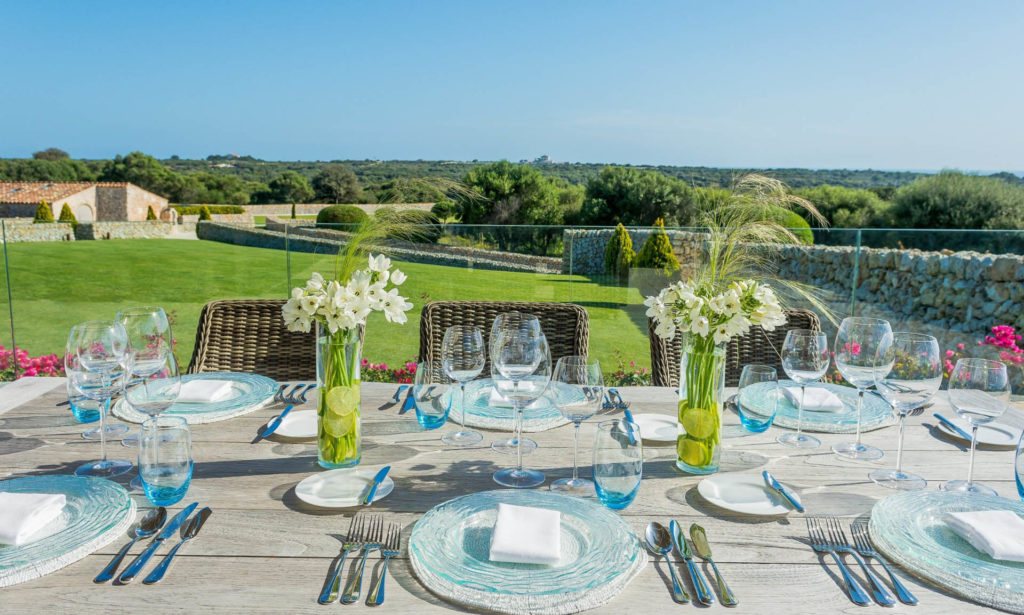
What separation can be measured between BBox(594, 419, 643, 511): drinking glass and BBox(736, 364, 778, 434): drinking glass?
0.50 m

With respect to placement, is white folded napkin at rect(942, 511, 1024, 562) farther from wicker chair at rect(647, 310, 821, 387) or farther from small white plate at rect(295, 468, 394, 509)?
wicker chair at rect(647, 310, 821, 387)

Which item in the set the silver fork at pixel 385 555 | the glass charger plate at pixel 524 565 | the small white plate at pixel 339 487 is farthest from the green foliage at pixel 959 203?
the silver fork at pixel 385 555

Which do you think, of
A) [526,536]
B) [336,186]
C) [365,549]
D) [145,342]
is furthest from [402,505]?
[336,186]

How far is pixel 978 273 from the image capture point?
254 inches

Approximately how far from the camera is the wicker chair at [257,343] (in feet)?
8.34

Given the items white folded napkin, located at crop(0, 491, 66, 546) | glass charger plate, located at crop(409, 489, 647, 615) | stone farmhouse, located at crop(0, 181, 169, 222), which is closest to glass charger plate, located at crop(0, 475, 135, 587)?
white folded napkin, located at crop(0, 491, 66, 546)

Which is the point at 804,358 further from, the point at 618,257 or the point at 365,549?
the point at 618,257

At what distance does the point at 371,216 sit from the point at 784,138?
38630 millimetres

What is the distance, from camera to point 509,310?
106 inches

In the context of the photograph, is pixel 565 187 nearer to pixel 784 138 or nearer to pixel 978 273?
pixel 784 138

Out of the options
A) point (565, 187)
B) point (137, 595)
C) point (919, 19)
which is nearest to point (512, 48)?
point (565, 187)

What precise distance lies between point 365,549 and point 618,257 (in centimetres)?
535

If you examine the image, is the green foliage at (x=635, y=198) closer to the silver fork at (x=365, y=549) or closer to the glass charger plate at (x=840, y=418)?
the glass charger plate at (x=840, y=418)

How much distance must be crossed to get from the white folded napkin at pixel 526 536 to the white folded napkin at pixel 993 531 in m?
0.66
